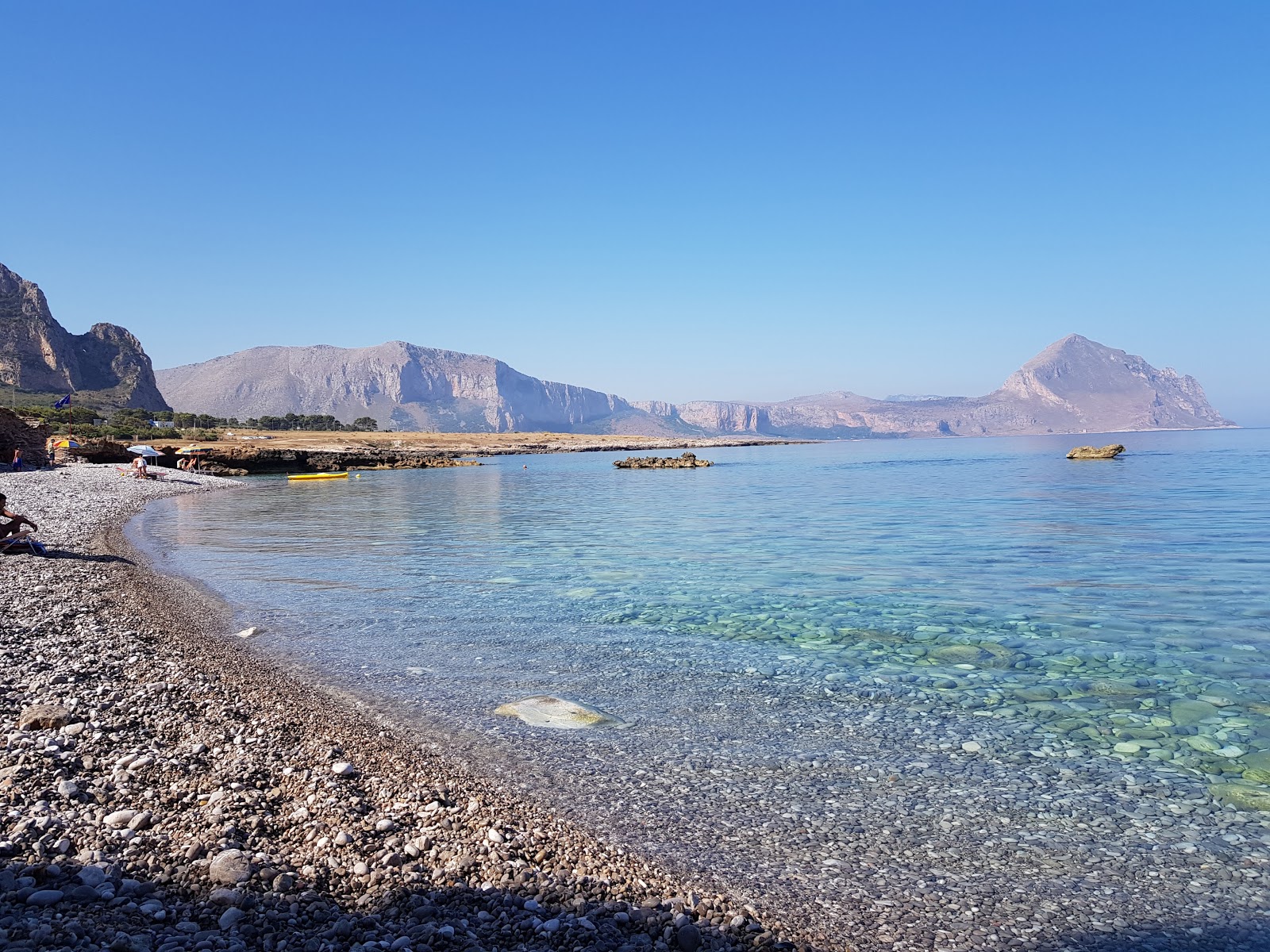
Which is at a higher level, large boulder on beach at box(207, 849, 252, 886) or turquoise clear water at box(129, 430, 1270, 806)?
large boulder on beach at box(207, 849, 252, 886)

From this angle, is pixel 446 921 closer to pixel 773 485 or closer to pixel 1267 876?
pixel 1267 876

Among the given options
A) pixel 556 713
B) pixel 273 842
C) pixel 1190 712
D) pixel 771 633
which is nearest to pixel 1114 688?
pixel 1190 712

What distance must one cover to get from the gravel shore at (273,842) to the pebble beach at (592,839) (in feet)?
0.08

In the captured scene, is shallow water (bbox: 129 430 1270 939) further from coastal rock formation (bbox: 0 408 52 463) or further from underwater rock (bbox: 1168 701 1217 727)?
coastal rock formation (bbox: 0 408 52 463)

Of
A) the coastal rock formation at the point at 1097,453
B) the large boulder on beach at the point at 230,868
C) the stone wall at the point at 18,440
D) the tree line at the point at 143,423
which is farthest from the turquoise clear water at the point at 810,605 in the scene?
the tree line at the point at 143,423

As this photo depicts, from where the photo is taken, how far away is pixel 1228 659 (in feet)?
36.5

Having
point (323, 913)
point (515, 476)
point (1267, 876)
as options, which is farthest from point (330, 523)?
point (515, 476)

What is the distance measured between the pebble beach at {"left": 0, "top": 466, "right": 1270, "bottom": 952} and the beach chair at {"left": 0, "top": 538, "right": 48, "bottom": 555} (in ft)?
45.6

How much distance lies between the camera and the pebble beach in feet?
15.4

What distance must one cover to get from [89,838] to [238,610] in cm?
1088

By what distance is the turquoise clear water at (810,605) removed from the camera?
973 cm

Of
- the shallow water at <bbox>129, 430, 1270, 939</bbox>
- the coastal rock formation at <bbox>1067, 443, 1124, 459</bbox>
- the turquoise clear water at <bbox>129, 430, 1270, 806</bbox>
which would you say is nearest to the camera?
the shallow water at <bbox>129, 430, 1270, 939</bbox>

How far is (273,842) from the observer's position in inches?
221

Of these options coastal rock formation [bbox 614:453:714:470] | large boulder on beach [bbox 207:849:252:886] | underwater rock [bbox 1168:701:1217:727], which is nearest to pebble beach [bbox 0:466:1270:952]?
large boulder on beach [bbox 207:849:252:886]
